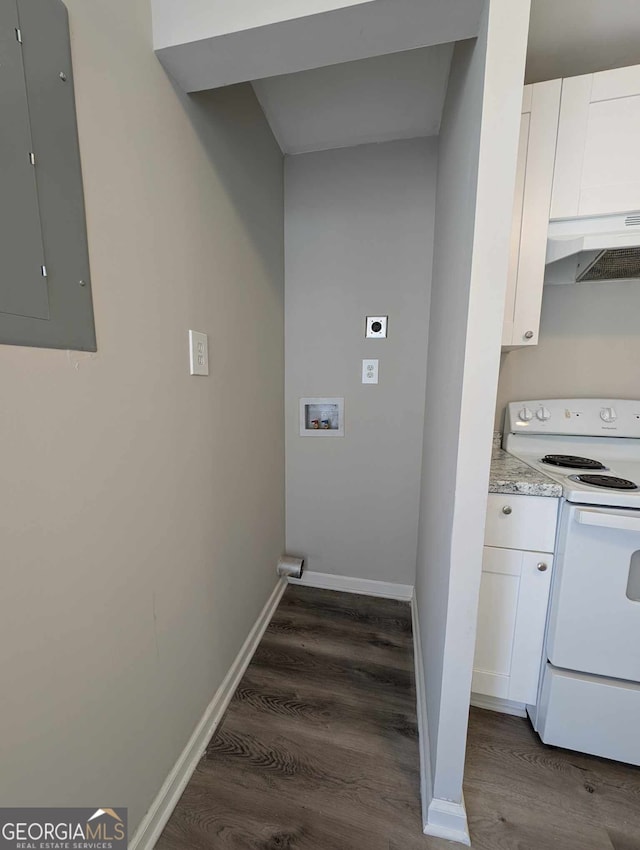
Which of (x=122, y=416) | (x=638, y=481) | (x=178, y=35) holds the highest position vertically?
(x=178, y=35)

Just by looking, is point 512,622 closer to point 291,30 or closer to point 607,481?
point 607,481

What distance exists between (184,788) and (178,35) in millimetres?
2197

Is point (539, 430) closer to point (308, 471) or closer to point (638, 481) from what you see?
point (638, 481)

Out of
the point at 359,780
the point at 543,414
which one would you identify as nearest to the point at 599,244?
the point at 543,414

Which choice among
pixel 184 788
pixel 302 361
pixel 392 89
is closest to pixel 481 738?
pixel 184 788

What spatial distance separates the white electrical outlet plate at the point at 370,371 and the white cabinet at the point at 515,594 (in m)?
0.92

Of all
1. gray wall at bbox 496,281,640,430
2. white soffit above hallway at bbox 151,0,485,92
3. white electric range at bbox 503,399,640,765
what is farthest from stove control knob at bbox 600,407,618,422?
white soffit above hallway at bbox 151,0,485,92

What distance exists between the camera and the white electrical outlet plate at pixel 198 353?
3.45 feet

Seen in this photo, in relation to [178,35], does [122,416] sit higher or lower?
lower

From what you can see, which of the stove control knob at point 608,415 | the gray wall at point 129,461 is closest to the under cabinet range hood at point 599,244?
the stove control knob at point 608,415

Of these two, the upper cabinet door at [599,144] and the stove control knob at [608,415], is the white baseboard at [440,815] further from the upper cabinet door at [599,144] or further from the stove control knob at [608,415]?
the upper cabinet door at [599,144]

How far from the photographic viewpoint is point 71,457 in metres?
0.68

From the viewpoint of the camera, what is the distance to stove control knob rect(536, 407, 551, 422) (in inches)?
61.9

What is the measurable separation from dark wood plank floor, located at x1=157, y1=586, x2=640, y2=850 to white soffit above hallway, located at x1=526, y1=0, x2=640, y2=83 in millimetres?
2521
